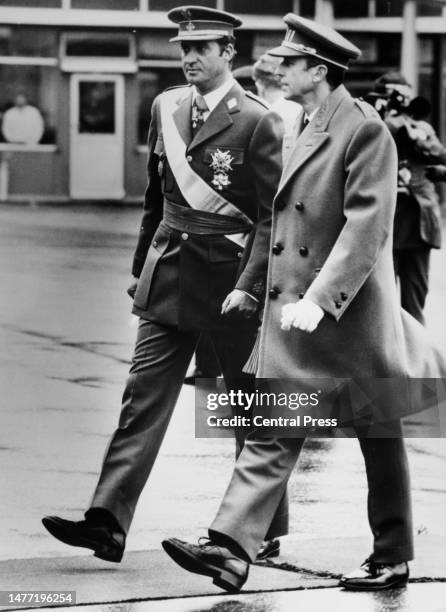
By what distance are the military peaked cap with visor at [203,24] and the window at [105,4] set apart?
2316cm

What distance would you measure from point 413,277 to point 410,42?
→ 58.4 ft

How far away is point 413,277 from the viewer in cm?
1098

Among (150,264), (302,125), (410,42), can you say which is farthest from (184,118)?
(410,42)

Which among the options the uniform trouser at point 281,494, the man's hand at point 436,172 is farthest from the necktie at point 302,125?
the man's hand at point 436,172

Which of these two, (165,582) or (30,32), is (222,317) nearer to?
(165,582)

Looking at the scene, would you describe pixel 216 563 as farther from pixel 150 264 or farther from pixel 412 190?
pixel 412 190

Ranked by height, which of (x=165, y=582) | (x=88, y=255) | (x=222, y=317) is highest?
(x=222, y=317)

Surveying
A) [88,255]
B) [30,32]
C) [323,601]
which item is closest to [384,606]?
[323,601]

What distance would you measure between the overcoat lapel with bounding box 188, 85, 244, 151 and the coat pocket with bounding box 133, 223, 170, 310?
32cm

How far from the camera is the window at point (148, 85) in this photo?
29250 mm

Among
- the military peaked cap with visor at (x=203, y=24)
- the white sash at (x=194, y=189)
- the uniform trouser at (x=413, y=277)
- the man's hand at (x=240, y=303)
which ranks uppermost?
the military peaked cap with visor at (x=203, y=24)

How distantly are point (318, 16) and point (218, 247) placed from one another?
24029 millimetres

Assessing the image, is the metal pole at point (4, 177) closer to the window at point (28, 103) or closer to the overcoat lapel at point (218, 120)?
the window at point (28, 103)

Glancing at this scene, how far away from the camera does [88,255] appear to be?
1853 centimetres
